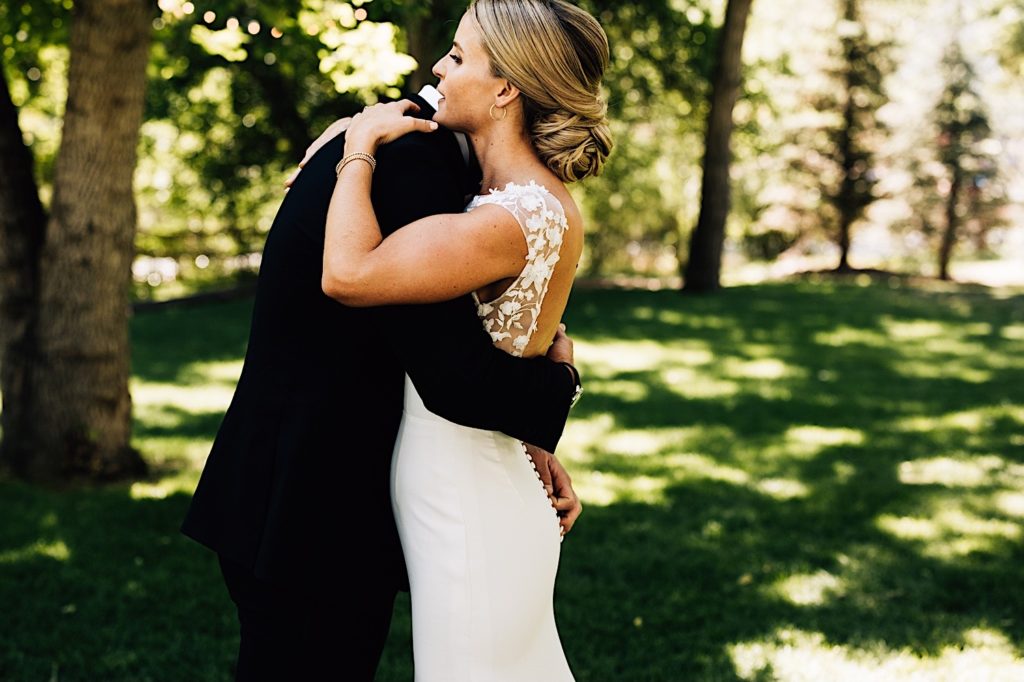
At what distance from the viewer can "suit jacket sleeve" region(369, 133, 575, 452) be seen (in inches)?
79.2

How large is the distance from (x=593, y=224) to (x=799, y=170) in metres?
5.67

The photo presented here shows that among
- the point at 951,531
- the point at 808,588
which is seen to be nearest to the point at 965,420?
the point at 951,531

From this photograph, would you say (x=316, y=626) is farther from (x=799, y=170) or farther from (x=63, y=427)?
(x=799, y=170)

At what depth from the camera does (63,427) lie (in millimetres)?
6254

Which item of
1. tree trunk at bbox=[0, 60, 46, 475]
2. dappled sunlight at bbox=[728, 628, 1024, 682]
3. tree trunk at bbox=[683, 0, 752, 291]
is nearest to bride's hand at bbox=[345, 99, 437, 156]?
dappled sunlight at bbox=[728, 628, 1024, 682]

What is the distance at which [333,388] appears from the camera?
83.6 inches

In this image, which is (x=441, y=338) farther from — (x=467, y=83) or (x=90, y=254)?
(x=90, y=254)

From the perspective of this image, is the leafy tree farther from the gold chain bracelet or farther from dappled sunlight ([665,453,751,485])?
the gold chain bracelet

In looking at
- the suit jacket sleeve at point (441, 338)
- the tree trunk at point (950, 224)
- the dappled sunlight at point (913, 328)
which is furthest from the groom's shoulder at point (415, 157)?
the tree trunk at point (950, 224)

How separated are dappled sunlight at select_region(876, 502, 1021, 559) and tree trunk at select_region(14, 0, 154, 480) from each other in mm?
4756

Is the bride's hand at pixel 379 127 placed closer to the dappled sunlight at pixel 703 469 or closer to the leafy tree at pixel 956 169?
the dappled sunlight at pixel 703 469

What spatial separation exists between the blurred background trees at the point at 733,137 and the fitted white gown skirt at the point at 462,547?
7254 mm

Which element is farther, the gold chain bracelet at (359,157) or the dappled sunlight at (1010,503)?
the dappled sunlight at (1010,503)

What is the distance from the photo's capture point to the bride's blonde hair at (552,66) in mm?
2117
